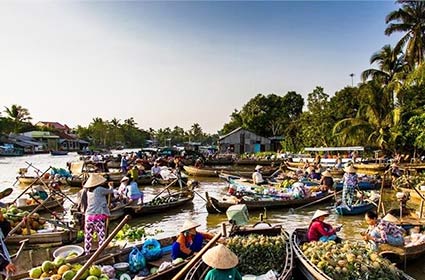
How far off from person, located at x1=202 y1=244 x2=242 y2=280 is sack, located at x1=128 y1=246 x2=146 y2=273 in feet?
7.49

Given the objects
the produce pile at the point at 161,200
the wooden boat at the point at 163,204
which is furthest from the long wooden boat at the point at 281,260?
the produce pile at the point at 161,200

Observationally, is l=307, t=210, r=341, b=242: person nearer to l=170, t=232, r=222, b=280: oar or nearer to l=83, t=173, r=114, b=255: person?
l=170, t=232, r=222, b=280: oar

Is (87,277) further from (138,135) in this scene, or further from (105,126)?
(138,135)

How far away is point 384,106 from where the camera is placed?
2967 cm

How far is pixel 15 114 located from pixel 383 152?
61.5m

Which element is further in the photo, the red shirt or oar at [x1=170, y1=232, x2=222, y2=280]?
the red shirt

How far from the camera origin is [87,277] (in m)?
4.98

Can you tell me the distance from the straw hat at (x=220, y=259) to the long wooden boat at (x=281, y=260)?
101cm

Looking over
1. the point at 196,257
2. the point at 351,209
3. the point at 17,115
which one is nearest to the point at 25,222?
the point at 196,257

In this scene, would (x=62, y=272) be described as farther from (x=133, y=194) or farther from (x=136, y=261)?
(x=133, y=194)

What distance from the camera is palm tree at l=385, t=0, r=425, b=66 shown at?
87.4 ft

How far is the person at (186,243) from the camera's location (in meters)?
5.99

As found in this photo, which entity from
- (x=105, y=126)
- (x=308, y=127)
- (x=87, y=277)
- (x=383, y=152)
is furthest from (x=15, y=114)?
(x=87, y=277)

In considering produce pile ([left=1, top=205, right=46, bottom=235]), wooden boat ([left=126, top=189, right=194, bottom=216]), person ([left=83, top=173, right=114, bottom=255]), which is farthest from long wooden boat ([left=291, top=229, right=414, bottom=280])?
wooden boat ([left=126, top=189, right=194, bottom=216])
